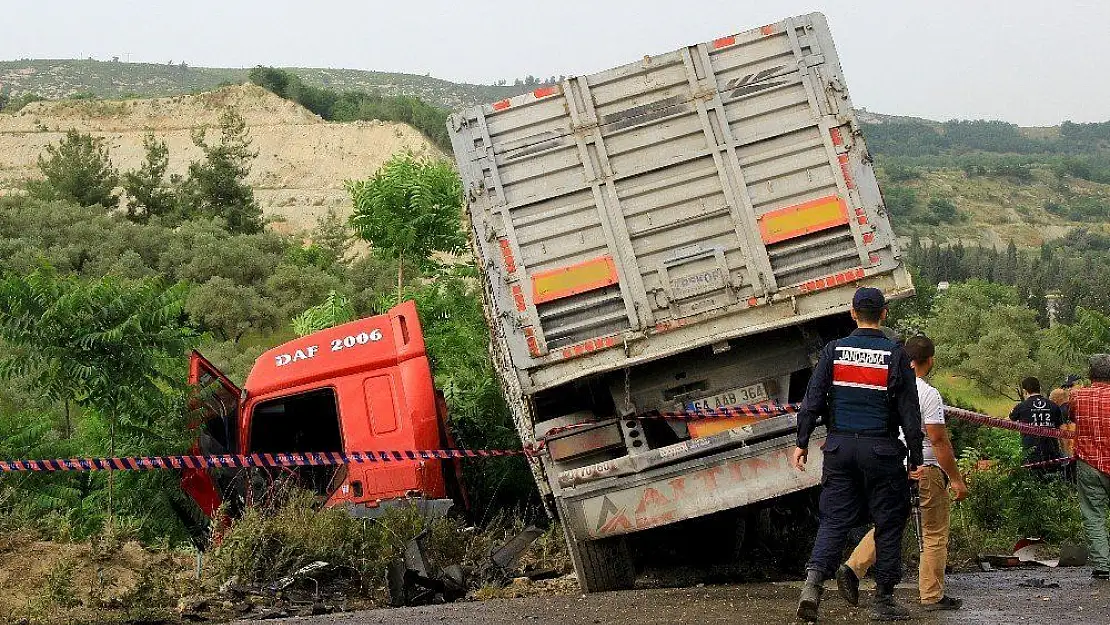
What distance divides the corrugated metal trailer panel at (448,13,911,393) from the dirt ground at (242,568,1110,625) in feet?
5.31

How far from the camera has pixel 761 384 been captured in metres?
9.26

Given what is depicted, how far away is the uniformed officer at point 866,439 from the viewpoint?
6477 mm

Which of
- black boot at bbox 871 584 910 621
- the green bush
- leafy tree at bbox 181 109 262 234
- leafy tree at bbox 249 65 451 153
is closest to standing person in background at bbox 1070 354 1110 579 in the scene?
black boot at bbox 871 584 910 621

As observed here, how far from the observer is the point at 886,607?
21.6 ft

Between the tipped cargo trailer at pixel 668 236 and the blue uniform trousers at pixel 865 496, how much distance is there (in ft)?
6.36

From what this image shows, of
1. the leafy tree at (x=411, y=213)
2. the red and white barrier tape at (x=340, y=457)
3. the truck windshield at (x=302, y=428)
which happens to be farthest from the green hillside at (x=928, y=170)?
the red and white barrier tape at (x=340, y=457)

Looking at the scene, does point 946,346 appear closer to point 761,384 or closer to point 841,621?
point 761,384

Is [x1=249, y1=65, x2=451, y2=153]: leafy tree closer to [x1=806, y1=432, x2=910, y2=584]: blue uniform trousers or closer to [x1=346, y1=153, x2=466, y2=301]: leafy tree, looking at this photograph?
[x1=346, y1=153, x2=466, y2=301]: leafy tree

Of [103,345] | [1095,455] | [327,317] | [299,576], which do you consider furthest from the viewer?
[327,317]

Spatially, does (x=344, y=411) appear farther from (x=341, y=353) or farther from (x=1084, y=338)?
(x=1084, y=338)

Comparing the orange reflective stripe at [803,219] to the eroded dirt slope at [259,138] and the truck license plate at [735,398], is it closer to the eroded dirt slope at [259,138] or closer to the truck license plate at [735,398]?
the truck license plate at [735,398]

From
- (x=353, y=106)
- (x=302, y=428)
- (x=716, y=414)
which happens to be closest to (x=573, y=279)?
(x=716, y=414)

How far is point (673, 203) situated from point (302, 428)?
185 inches

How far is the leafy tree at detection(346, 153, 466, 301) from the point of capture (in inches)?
656
